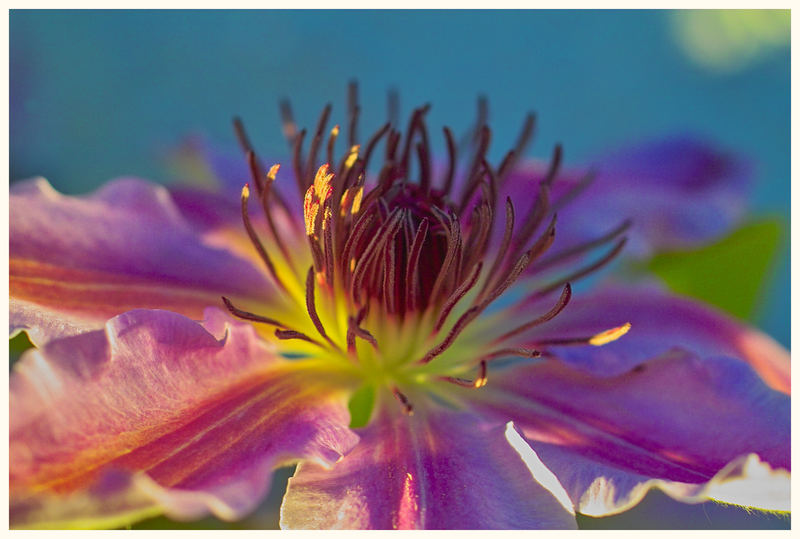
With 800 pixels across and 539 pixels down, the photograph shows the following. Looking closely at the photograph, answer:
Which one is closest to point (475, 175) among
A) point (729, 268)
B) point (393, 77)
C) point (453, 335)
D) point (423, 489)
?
point (453, 335)

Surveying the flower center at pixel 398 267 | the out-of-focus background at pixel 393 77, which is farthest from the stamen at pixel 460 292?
the out-of-focus background at pixel 393 77

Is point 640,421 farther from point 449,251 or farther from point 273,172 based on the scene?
point 273,172

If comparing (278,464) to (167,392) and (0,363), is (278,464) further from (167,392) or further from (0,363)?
(0,363)

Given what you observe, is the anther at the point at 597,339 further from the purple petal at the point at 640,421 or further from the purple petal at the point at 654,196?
the purple petal at the point at 654,196

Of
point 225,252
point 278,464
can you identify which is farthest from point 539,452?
point 225,252

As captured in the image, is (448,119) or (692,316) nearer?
(692,316)
